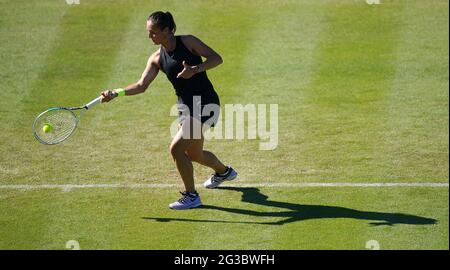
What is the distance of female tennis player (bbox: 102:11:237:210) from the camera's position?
31.4 ft

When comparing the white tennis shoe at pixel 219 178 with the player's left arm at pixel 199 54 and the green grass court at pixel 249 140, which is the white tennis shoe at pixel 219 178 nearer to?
the green grass court at pixel 249 140

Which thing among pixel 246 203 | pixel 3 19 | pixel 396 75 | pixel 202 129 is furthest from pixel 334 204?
pixel 3 19

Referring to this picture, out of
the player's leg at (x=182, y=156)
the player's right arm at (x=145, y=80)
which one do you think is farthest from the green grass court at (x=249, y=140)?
the player's right arm at (x=145, y=80)

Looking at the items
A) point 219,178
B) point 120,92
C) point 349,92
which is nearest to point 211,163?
point 219,178

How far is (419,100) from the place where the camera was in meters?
12.8

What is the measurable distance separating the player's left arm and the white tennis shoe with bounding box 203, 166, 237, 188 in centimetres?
149

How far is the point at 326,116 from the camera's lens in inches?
487

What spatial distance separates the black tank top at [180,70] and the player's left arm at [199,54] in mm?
58

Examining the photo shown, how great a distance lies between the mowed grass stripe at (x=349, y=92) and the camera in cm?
1111

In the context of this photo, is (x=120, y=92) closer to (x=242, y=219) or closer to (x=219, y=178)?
(x=219, y=178)

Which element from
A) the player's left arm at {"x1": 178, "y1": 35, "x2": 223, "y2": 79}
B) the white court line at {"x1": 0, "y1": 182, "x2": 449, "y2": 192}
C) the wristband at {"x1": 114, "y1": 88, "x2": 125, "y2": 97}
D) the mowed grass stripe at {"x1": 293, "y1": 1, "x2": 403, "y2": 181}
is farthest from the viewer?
the mowed grass stripe at {"x1": 293, "y1": 1, "x2": 403, "y2": 181}

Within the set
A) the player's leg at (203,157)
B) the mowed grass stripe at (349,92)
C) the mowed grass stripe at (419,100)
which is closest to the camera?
the player's leg at (203,157)

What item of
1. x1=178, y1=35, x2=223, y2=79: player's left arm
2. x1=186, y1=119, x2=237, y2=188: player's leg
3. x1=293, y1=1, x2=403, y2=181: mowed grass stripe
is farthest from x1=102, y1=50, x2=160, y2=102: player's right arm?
x1=293, y1=1, x2=403, y2=181: mowed grass stripe

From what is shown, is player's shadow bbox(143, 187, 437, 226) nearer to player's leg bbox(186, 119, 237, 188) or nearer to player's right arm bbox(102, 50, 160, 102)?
player's leg bbox(186, 119, 237, 188)
